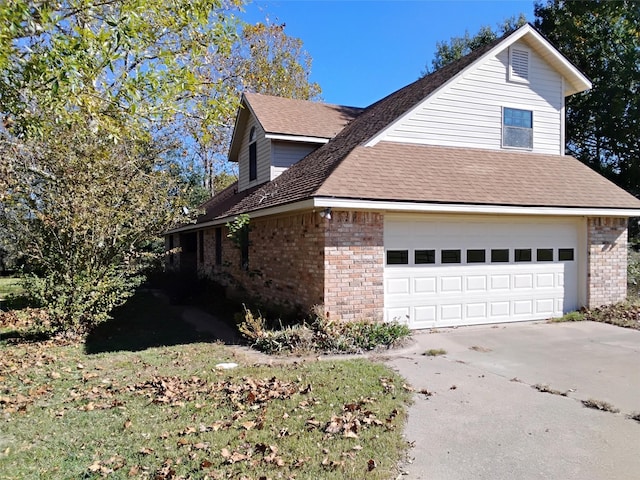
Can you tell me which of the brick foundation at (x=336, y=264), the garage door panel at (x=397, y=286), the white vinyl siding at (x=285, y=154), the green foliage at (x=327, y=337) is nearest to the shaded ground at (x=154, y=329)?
the green foliage at (x=327, y=337)

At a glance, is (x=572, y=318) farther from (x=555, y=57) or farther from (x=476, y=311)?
(x=555, y=57)

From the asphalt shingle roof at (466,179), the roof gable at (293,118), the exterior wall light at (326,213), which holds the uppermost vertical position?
the roof gable at (293,118)

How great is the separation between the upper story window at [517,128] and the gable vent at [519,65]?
939mm

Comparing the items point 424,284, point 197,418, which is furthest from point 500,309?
point 197,418

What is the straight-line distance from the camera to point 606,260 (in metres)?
11.7

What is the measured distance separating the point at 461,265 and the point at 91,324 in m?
8.45

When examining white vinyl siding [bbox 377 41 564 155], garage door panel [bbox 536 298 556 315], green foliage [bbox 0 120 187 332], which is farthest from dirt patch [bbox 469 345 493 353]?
green foliage [bbox 0 120 187 332]

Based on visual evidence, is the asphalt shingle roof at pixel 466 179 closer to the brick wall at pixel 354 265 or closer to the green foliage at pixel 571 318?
the brick wall at pixel 354 265

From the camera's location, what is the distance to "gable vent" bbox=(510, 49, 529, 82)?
41.4 ft

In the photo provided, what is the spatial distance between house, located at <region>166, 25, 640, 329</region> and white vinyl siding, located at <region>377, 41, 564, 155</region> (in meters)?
0.03

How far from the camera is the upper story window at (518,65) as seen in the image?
12570 millimetres

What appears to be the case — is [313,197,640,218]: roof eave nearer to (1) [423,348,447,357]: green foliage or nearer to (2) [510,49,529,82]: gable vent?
(1) [423,348,447,357]: green foliage

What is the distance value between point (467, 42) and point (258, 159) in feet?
63.3

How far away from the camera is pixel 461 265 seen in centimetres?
1050
